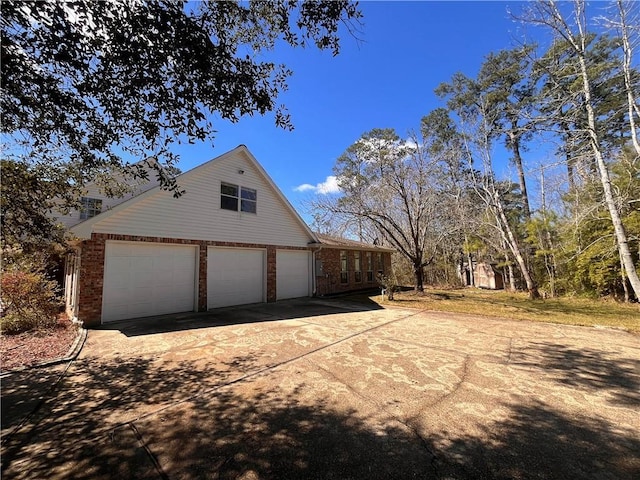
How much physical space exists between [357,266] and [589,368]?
13.5 meters

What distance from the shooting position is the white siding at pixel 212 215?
845 centimetres

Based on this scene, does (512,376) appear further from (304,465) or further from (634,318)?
(634,318)

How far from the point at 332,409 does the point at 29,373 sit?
4863mm

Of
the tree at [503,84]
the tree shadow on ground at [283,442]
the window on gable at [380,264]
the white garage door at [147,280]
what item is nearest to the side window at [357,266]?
the window on gable at [380,264]

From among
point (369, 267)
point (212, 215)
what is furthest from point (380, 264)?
point (212, 215)

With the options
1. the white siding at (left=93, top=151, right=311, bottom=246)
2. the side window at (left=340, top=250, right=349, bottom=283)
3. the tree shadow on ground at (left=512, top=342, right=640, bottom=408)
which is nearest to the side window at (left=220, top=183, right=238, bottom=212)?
the white siding at (left=93, top=151, right=311, bottom=246)

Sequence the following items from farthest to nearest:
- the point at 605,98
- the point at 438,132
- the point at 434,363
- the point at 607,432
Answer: the point at 438,132 → the point at 605,98 → the point at 434,363 → the point at 607,432

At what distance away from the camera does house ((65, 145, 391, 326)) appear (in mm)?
7773

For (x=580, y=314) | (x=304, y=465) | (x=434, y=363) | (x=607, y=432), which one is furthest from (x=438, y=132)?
(x=304, y=465)

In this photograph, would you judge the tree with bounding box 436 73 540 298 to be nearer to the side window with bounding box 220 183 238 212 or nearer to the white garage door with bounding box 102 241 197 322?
the side window with bounding box 220 183 238 212

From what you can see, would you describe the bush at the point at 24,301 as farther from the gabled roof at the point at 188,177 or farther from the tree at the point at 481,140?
the tree at the point at 481,140

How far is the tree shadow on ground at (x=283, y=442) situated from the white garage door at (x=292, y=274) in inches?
365

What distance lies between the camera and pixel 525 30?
9211mm

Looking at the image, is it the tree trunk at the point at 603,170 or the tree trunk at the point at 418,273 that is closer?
the tree trunk at the point at 603,170
